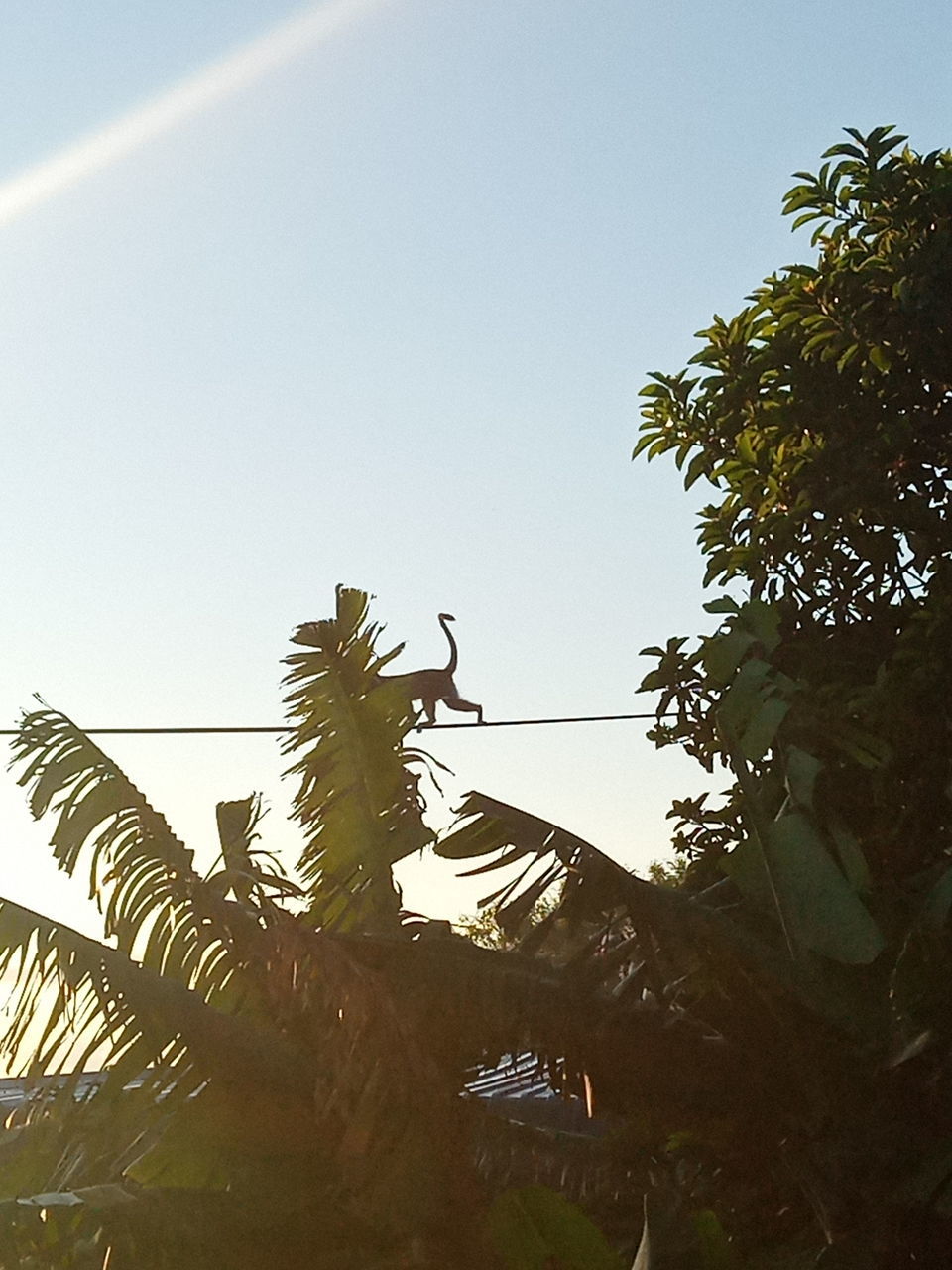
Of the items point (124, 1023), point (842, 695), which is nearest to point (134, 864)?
point (124, 1023)

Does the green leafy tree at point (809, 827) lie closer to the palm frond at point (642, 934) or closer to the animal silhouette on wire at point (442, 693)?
the palm frond at point (642, 934)

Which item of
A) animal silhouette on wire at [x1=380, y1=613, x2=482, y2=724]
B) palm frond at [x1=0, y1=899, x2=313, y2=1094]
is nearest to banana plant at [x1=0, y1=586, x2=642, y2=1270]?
palm frond at [x1=0, y1=899, x2=313, y2=1094]

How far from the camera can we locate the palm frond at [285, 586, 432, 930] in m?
6.58

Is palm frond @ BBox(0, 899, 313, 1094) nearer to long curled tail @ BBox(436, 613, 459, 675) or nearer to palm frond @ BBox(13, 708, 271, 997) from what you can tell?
palm frond @ BBox(13, 708, 271, 997)

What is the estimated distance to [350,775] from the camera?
22.5 feet

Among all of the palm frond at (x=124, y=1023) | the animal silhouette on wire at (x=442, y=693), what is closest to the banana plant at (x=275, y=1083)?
the palm frond at (x=124, y=1023)

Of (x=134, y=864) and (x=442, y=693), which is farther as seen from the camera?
(x=442, y=693)

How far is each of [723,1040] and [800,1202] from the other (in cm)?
115

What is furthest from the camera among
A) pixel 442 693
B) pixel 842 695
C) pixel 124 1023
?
pixel 442 693

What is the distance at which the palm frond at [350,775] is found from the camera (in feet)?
21.6

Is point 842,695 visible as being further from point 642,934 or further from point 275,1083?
point 275,1083

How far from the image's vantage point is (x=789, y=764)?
6.26 m

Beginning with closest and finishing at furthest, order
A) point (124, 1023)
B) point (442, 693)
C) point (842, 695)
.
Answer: point (124, 1023), point (842, 695), point (442, 693)

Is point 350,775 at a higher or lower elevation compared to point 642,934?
higher
